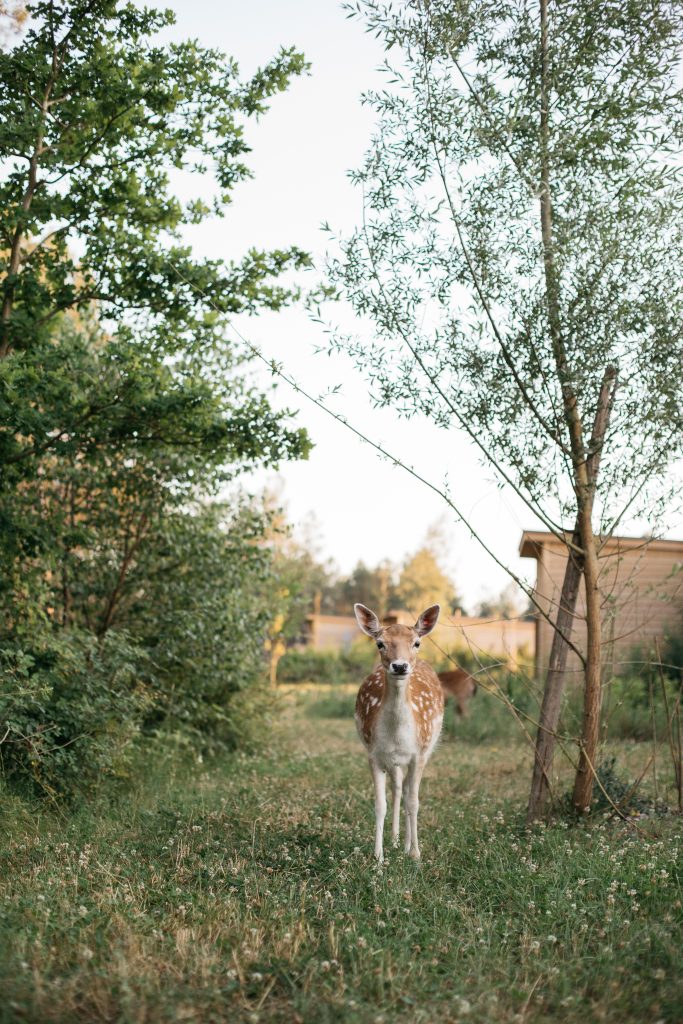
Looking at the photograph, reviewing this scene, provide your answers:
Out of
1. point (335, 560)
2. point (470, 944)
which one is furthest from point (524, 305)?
point (335, 560)

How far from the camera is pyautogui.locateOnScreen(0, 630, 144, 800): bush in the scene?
7328 millimetres

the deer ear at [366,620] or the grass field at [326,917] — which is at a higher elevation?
the deer ear at [366,620]

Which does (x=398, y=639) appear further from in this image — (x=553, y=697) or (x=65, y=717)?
(x=65, y=717)

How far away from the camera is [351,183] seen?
760 centimetres

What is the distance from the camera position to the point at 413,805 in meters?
6.62

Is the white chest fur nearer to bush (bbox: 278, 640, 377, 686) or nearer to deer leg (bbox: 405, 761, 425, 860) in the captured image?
deer leg (bbox: 405, 761, 425, 860)

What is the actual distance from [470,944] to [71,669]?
14.5 ft

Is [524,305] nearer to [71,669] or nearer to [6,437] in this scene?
[6,437]

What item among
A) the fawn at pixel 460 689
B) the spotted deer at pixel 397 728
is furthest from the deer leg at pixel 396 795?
the fawn at pixel 460 689

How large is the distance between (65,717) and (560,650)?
3857mm

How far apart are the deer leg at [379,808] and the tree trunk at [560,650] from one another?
1400 millimetres

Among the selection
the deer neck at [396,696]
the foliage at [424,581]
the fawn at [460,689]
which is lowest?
the fawn at [460,689]

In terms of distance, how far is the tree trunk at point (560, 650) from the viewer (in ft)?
23.8

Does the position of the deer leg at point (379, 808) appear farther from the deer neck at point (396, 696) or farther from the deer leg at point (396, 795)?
the deer neck at point (396, 696)
